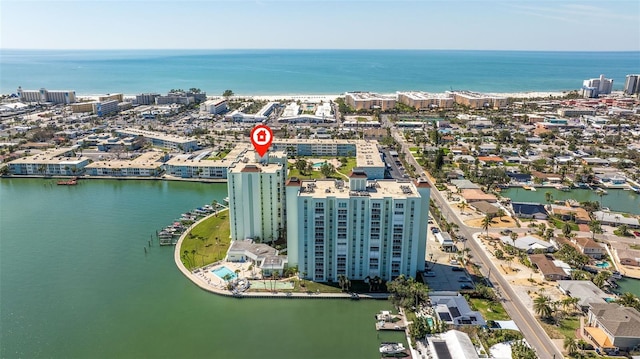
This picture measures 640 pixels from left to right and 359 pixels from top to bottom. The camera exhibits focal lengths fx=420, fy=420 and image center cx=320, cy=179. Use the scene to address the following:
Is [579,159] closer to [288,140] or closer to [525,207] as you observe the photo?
[525,207]

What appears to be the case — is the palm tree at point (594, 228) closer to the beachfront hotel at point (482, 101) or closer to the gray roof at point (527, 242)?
the gray roof at point (527, 242)

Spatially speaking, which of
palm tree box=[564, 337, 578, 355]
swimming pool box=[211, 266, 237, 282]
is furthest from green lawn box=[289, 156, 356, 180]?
palm tree box=[564, 337, 578, 355]

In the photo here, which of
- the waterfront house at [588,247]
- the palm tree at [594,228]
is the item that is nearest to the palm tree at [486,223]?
the waterfront house at [588,247]

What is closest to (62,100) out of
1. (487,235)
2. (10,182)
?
(10,182)

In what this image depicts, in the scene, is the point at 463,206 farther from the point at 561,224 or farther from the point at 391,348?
the point at 391,348

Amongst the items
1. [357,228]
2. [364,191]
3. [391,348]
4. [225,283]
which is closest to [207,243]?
[225,283]
